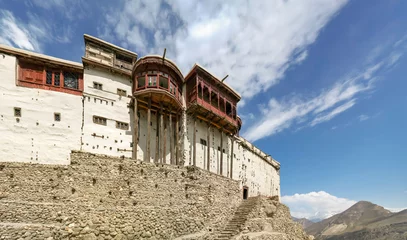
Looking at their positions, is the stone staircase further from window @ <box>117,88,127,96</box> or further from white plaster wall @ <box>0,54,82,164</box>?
window @ <box>117,88,127,96</box>

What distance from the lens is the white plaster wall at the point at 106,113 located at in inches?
735

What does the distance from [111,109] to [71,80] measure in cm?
416

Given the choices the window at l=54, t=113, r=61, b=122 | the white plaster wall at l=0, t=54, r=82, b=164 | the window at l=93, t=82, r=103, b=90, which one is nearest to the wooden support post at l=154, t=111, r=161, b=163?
the window at l=93, t=82, r=103, b=90

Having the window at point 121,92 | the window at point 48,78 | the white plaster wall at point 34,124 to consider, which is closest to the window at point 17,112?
the white plaster wall at point 34,124

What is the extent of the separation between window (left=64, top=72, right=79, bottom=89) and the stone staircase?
1742 cm

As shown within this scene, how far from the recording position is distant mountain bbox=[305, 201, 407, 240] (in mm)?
91656

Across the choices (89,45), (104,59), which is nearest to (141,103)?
(104,59)

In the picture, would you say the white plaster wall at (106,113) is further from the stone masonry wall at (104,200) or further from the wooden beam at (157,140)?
the stone masonry wall at (104,200)

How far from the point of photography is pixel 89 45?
837 inches

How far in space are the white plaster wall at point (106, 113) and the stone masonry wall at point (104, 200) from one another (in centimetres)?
407

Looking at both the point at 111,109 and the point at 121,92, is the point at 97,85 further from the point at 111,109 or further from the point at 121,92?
the point at 111,109

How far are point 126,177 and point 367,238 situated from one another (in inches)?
4589

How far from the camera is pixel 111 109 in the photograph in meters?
20.2

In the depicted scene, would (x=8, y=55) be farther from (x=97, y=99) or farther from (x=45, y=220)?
(x=45, y=220)
